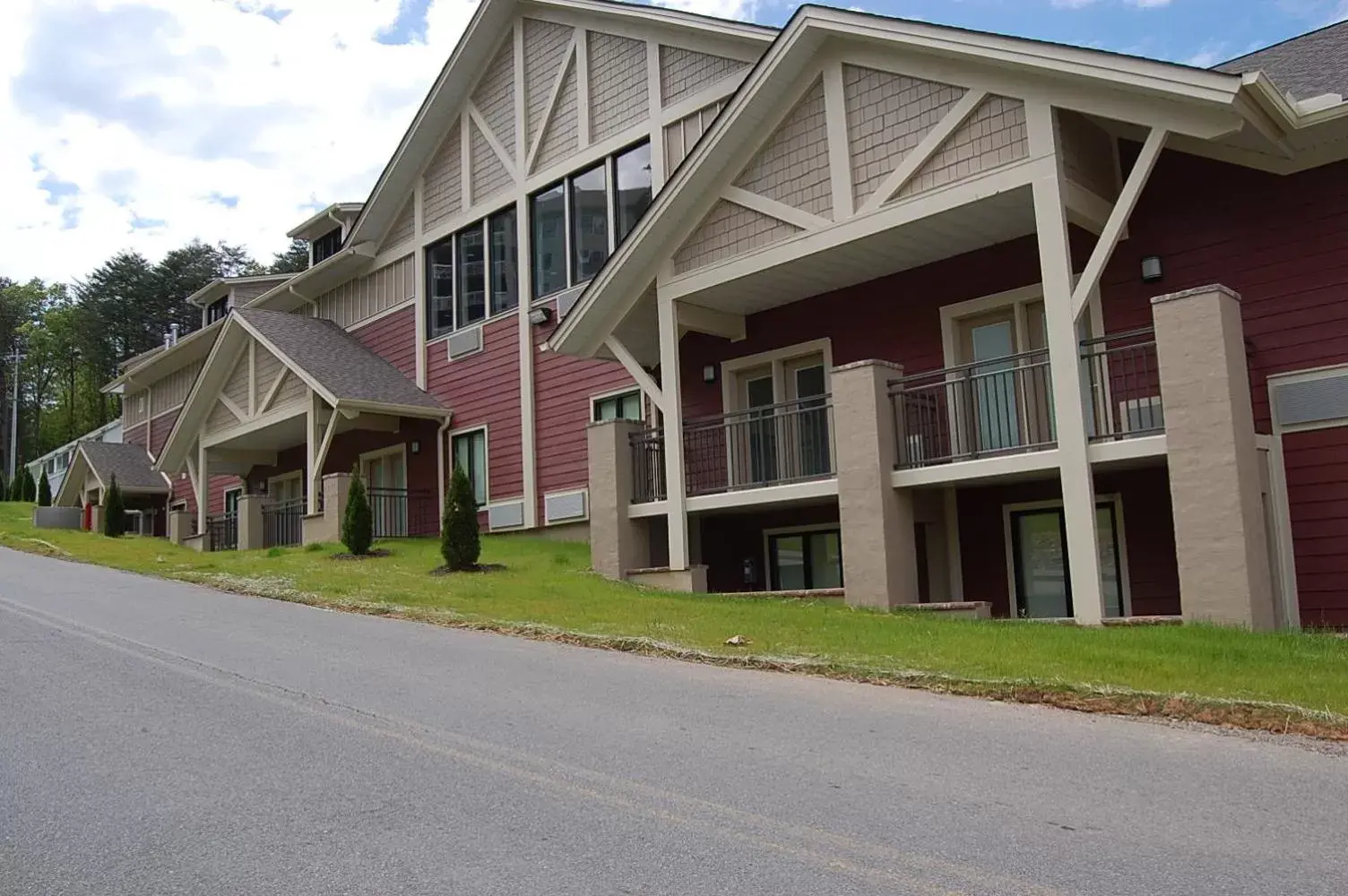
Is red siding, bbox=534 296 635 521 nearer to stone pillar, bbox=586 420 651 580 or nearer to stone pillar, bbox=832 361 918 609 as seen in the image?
stone pillar, bbox=586 420 651 580

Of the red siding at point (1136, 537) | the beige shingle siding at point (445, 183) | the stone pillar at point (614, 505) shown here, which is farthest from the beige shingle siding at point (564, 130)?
the red siding at point (1136, 537)

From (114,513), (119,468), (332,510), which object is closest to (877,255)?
(332,510)

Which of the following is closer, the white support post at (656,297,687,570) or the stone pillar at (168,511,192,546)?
the white support post at (656,297,687,570)

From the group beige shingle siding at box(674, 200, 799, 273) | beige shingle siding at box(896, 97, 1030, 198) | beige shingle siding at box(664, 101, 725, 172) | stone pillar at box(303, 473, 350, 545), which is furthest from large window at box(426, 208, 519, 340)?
beige shingle siding at box(896, 97, 1030, 198)

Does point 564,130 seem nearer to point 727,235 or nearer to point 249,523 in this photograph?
point 727,235

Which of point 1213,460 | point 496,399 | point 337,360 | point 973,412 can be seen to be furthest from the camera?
point 337,360

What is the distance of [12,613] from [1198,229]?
14122mm

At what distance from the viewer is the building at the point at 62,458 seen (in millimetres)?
48875

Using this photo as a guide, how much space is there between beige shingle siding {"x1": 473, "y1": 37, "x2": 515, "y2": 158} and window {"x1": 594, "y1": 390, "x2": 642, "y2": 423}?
20.1ft

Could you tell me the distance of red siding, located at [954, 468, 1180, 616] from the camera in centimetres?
1251

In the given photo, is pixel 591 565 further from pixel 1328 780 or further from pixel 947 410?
pixel 1328 780

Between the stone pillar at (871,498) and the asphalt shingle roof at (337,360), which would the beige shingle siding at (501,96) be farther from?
the stone pillar at (871,498)

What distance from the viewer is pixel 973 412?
43.9 feet

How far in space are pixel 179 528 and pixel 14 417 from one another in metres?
57.3
